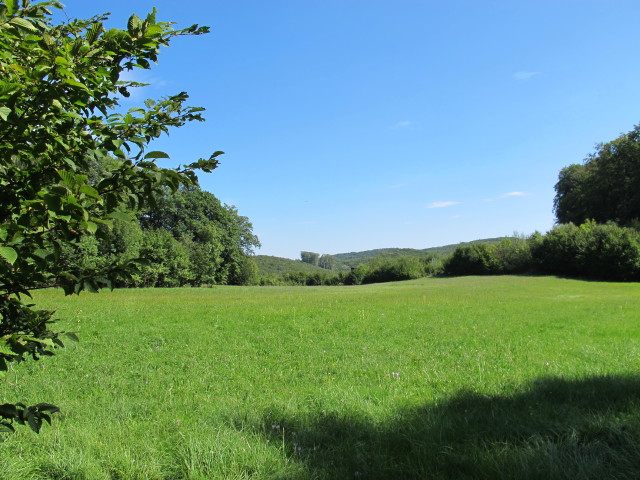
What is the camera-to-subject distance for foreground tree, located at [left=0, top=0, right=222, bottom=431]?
5.65 feet

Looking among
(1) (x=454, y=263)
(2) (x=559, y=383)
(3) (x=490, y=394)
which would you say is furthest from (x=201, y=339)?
(1) (x=454, y=263)

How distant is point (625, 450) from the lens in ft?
11.7

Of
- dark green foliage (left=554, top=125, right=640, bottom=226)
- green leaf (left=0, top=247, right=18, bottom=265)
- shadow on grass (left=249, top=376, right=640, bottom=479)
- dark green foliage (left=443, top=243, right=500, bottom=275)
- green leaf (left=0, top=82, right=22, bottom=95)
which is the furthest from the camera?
dark green foliage (left=443, top=243, right=500, bottom=275)

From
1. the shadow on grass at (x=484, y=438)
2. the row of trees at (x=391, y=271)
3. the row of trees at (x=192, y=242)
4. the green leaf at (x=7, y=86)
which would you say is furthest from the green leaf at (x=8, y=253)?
the row of trees at (x=391, y=271)

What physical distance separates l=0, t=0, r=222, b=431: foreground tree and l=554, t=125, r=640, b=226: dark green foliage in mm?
69918

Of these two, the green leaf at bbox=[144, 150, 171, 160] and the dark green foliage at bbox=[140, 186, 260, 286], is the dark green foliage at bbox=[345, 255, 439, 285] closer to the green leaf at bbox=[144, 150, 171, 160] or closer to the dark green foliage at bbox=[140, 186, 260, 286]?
the dark green foliage at bbox=[140, 186, 260, 286]

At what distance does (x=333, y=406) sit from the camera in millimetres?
5434

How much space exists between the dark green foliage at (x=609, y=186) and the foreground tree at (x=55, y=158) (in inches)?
2753

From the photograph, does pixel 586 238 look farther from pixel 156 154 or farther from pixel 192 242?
pixel 156 154

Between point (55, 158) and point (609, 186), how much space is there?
77703 mm

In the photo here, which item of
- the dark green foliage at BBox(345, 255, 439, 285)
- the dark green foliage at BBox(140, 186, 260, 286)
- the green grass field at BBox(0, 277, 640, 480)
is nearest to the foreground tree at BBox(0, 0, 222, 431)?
the green grass field at BBox(0, 277, 640, 480)

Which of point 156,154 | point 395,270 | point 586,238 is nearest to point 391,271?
point 395,270

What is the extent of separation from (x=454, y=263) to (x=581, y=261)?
25.1 meters

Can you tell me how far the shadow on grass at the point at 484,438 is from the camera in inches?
136
